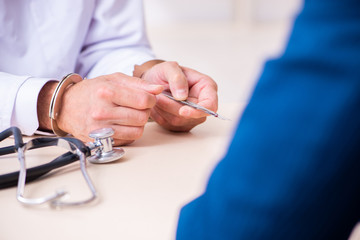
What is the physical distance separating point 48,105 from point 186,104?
272mm

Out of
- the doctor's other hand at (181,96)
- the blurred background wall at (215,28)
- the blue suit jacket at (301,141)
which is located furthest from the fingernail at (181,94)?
the blurred background wall at (215,28)

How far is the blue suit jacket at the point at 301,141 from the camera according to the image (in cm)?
20

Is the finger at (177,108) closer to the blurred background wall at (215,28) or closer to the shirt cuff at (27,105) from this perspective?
the shirt cuff at (27,105)

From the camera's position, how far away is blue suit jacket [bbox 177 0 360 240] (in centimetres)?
20

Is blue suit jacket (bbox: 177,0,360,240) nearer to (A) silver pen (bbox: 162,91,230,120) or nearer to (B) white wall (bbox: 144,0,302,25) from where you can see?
(A) silver pen (bbox: 162,91,230,120)

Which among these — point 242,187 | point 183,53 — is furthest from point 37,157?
point 183,53

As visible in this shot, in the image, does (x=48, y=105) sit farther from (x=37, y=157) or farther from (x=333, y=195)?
(x=333, y=195)

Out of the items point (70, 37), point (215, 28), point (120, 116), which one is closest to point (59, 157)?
point (120, 116)

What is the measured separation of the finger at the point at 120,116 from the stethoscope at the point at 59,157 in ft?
0.13

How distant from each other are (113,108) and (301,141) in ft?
1.59

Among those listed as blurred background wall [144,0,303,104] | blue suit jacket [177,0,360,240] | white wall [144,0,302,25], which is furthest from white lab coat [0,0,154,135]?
white wall [144,0,302,25]

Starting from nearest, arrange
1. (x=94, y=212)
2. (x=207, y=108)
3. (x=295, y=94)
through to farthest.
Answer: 1. (x=295, y=94)
2. (x=94, y=212)
3. (x=207, y=108)

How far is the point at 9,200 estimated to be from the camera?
1.56 feet

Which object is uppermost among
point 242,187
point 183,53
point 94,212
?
point 242,187
